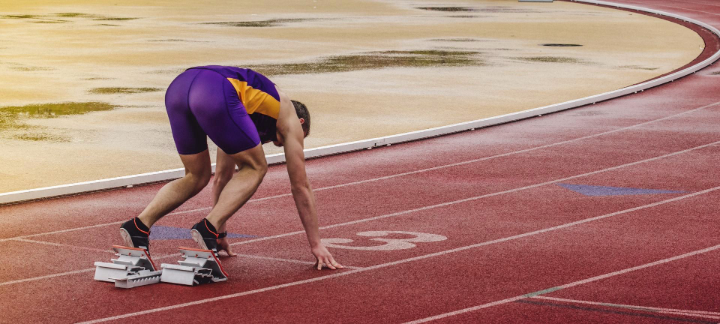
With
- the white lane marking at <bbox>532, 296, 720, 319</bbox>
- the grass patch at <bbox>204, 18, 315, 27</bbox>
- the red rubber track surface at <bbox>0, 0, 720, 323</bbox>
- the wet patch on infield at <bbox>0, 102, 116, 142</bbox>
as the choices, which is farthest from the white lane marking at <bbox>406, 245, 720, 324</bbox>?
the grass patch at <bbox>204, 18, 315, 27</bbox>

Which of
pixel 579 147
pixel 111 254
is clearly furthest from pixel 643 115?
pixel 111 254

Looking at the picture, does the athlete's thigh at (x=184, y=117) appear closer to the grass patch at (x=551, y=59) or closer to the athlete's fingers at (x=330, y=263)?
the athlete's fingers at (x=330, y=263)

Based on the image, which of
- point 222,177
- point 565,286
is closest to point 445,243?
point 565,286

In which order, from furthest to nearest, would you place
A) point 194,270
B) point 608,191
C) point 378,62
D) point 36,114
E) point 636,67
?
1. point 378,62
2. point 636,67
3. point 36,114
4. point 608,191
5. point 194,270

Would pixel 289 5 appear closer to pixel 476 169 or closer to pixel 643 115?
pixel 643 115

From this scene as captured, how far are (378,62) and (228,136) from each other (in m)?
15.4

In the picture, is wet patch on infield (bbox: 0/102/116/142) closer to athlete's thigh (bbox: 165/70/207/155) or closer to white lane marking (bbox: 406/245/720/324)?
athlete's thigh (bbox: 165/70/207/155)

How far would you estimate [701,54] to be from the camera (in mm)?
23594

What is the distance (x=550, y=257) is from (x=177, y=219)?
3084 millimetres

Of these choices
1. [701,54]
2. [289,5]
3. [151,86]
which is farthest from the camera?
[289,5]

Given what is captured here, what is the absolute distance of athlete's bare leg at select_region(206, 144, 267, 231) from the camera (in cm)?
646

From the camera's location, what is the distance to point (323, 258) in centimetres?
686

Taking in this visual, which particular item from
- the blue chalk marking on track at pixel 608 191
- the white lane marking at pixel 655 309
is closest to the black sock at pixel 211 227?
the white lane marking at pixel 655 309

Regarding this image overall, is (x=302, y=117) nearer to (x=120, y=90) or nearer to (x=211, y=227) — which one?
(x=211, y=227)
